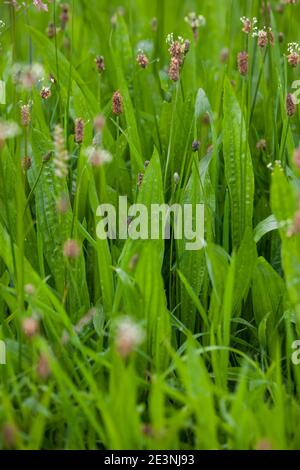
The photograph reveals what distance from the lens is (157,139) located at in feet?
6.91

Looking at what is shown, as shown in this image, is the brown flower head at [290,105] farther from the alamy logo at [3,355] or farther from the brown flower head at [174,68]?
the alamy logo at [3,355]

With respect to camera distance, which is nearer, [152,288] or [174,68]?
[152,288]

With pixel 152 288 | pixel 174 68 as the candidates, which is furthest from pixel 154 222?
pixel 174 68

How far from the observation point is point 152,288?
1.56 m

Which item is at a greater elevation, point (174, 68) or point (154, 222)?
point (174, 68)

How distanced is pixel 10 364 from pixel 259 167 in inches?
37.7

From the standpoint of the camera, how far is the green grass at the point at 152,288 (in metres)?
1.38

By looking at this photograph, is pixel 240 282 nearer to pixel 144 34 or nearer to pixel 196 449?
pixel 196 449

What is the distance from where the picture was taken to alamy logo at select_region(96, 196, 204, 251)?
5.70ft

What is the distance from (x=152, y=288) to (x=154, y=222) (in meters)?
0.23

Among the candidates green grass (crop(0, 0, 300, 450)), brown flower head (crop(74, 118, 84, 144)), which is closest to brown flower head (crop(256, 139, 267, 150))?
green grass (crop(0, 0, 300, 450))

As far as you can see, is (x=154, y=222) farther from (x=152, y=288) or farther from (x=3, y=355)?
(x=3, y=355)

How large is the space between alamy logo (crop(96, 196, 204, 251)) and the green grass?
0.02 meters

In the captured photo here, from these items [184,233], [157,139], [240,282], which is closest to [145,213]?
[184,233]
